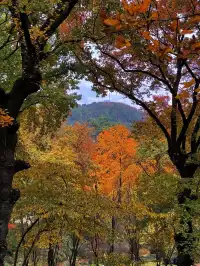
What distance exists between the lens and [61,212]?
7.68m

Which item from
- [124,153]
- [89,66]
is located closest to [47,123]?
[89,66]

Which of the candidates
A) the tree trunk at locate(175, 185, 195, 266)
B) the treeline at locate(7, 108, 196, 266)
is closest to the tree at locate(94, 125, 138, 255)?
the treeline at locate(7, 108, 196, 266)

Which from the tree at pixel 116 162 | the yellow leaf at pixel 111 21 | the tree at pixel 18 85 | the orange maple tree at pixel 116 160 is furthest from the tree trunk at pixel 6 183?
the orange maple tree at pixel 116 160

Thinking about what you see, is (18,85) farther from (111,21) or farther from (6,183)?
(111,21)

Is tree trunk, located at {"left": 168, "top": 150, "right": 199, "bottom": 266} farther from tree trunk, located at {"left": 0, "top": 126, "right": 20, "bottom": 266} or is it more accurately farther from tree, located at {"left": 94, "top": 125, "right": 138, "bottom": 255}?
tree, located at {"left": 94, "top": 125, "right": 138, "bottom": 255}

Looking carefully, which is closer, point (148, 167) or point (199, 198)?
point (199, 198)

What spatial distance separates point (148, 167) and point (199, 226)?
36.7ft

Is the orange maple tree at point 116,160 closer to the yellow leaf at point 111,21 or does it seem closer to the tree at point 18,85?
the tree at point 18,85

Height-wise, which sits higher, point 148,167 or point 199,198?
point 148,167

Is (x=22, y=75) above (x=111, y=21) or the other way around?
above

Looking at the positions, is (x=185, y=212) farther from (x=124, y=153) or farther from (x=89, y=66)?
(x=124, y=153)

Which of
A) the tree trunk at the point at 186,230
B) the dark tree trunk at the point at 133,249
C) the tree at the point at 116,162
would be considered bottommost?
the dark tree trunk at the point at 133,249

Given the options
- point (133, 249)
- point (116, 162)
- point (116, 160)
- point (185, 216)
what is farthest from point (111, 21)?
point (116, 160)

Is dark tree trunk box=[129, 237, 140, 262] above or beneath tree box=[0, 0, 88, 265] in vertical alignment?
beneath
